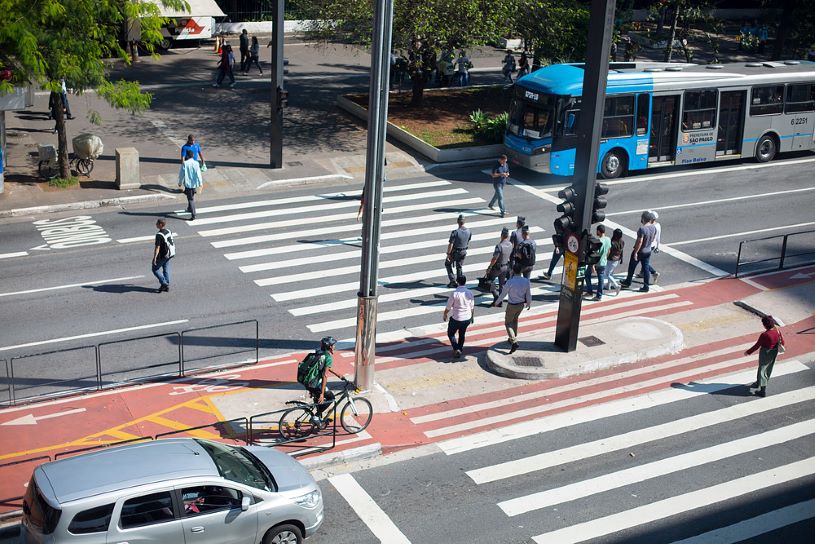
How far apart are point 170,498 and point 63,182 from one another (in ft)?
62.6

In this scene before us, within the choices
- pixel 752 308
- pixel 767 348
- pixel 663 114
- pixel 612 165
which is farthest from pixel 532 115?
pixel 767 348

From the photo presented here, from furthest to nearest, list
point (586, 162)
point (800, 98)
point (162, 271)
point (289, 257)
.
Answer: point (800, 98)
point (289, 257)
point (162, 271)
point (586, 162)

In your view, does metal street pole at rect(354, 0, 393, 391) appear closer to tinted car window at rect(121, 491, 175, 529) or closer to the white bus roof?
tinted car window at rect(121, 491, 175, 529)

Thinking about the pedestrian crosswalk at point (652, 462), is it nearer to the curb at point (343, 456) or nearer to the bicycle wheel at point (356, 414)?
the bicycle wheel at point (356, 414)

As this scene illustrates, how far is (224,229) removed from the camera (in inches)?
1012

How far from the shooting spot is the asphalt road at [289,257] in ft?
63.5

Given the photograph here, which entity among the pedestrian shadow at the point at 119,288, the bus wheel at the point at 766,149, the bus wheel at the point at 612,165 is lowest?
the pedestrian shadow at the point at 119,288

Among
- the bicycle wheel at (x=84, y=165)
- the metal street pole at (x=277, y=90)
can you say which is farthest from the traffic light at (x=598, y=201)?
the bicycle wheel at (x=84, y=165)

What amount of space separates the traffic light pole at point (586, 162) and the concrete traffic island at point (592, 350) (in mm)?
410

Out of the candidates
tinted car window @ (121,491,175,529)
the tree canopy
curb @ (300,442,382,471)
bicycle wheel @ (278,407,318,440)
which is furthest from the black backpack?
the tree canopy

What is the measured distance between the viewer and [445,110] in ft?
122

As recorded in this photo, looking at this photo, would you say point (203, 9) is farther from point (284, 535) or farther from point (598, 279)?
point (284, 535)

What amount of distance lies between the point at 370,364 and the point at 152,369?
13.7 feet

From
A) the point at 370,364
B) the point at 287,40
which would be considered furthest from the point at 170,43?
A: the point at 370,364
